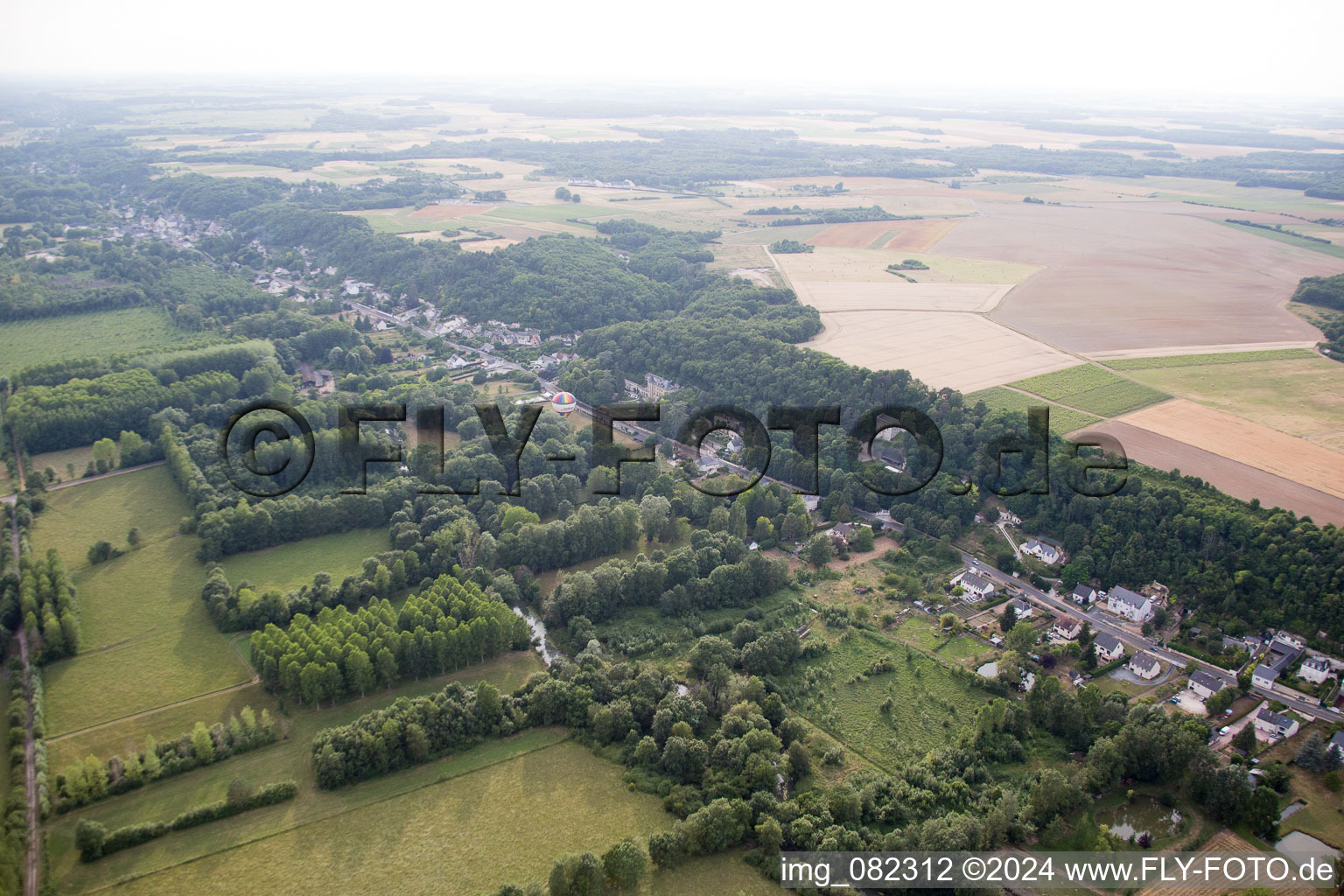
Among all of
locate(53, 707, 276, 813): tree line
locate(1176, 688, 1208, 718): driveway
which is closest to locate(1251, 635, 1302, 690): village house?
locate(1176, 688, 1208, 718): driveway

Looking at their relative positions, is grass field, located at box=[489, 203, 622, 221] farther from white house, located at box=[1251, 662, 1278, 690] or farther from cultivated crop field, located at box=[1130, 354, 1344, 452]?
white house, located at box=[1251, 662, 1278, 690]

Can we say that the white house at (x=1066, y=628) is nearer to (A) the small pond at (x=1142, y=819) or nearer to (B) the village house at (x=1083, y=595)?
(B) the village house at (x=1083, y=595)

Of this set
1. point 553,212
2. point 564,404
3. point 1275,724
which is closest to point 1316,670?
point 1275,724

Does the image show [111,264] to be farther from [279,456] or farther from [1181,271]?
[1181,271]

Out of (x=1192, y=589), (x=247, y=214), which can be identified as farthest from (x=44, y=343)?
(x=1192, y=589)

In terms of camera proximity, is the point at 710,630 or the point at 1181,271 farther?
the point at 1181,271

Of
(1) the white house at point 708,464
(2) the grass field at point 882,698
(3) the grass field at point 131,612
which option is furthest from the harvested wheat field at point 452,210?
(2) the grass field at point 882,698
